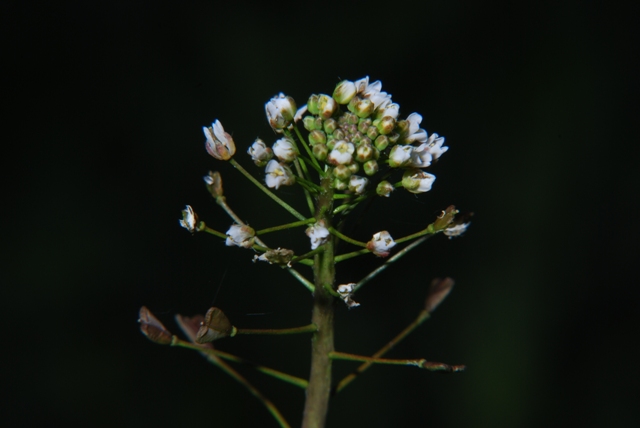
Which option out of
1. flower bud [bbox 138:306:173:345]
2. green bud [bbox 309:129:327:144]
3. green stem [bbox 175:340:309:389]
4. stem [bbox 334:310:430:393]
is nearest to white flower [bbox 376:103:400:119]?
green bud [bbox 309:129:327:144]

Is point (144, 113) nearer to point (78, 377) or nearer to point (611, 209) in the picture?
point (78, 377)

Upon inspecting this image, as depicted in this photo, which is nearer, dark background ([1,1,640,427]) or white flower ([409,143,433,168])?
white flower ([409,143,433,168])

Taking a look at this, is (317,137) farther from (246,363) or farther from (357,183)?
(246,363)

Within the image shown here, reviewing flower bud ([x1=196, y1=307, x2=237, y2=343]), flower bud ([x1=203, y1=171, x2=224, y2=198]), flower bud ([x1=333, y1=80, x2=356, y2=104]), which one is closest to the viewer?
flower bud ([x1=196, y1=307, x2=237, y2=343])

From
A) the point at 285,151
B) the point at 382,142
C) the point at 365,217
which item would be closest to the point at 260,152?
the point at 285,151

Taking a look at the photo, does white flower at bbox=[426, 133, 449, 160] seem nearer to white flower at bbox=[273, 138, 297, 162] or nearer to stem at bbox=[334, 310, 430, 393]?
white flower at bbox=[273, 138, 297, 162]

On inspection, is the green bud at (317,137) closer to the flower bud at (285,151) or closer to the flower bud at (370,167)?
the flower bud at (285,151)

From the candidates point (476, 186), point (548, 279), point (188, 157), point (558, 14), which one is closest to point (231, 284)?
point (188, 157)
